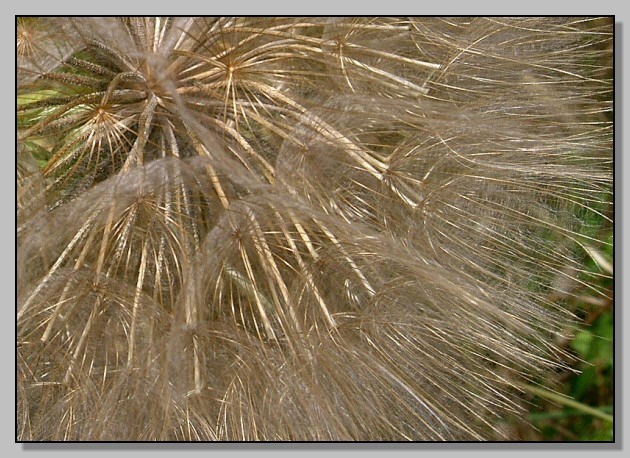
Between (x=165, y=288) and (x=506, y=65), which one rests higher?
(x=506, y=65)

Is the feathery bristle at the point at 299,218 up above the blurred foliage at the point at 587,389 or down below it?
above

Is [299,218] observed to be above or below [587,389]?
above

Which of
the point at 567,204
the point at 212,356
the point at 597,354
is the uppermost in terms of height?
the point at 567,204

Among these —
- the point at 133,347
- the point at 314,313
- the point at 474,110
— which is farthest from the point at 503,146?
the point at 133,347

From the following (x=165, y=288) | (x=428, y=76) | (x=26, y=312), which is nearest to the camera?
(x=26, y=312)

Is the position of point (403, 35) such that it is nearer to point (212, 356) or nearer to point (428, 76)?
point (428, 76)

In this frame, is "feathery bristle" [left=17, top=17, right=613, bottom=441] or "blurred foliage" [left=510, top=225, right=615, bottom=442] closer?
"feathery bristle" [left=17, top=17, right=613, bottom=441]

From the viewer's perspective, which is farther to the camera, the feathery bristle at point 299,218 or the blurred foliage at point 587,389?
the blurred foliage at point 587,389

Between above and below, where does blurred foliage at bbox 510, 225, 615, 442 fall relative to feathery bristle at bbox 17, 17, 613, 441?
below

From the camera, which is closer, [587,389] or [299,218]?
[299,218]

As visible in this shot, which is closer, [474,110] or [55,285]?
[55,285]

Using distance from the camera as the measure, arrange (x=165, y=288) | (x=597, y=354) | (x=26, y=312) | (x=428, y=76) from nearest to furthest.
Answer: (x=26, y=312) → (x=165, y=288) → (x=428, y=76) → (x=597, y=354)
